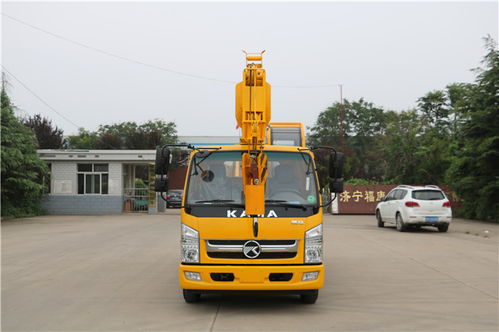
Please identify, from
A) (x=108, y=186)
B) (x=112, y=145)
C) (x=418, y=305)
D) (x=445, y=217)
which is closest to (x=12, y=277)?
(x=418, y=305)

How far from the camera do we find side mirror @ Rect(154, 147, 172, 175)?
25.0 ft

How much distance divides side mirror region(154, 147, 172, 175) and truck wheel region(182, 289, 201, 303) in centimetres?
170

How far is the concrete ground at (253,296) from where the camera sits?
22.2 feet

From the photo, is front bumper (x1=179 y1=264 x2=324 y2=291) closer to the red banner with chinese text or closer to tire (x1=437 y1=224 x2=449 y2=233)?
tire (x1=437 y1=224 x2=449 y2=233)

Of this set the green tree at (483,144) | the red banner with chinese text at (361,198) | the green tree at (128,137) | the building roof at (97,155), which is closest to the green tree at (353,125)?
the green tree at (128,137)

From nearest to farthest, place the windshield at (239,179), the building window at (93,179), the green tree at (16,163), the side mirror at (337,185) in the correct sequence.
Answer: the windshield at (239,179), the side mirror at (337,185), the green tree at (16,163), the building window at (93,179)

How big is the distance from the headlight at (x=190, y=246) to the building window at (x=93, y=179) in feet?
95.8

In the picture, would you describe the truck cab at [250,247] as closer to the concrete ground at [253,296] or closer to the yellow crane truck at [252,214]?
the yellow crane truck at [252,214]

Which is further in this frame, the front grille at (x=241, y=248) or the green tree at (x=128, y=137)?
the green tree at (x=128, y=137)

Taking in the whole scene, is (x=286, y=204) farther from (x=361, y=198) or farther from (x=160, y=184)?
(x=361, y=198)

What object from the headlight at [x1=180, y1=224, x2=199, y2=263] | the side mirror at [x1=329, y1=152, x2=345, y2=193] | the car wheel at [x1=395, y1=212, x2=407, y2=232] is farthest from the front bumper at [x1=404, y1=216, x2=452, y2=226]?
the headlight at [x1=180, y1=224, x2=199, y2=263]

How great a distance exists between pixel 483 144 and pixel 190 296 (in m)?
19.4

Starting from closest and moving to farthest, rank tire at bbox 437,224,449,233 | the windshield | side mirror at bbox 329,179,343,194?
the windshield, side mirror at bbox 329,179,343,194, tire at bbox 437,224,449,233

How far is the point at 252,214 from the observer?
7.17 meters
